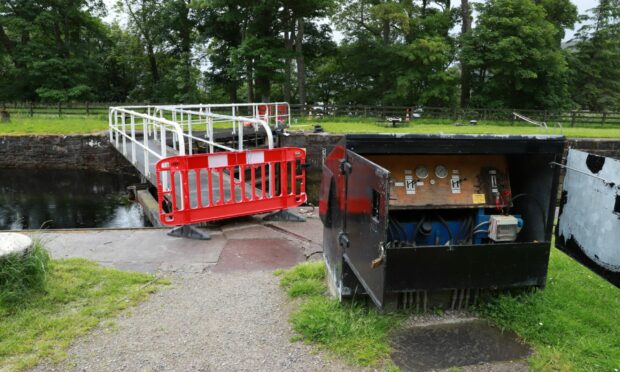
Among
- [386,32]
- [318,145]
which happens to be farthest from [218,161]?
[386,32]

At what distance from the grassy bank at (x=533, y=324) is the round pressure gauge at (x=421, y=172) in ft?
3.77

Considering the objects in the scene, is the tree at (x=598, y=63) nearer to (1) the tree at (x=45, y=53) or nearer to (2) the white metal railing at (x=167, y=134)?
(2) the white metal railing at (x=167, y=134)

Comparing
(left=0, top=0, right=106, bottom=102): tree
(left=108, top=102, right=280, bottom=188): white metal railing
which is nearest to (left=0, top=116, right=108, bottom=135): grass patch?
(left=108, top=102, right=280, bottom=188): white metal railing

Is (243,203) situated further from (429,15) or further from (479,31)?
(429,15)

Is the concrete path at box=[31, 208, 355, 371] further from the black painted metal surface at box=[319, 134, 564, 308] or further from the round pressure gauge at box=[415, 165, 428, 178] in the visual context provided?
the round pressure gauge at box=[415, 165, 428, 178]

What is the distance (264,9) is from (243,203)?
82.1ft

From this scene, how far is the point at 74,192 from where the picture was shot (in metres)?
15.0

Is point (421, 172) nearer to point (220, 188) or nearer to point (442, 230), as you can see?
point (442, 230)

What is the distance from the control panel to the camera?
3922 mm

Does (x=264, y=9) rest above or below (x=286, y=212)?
above

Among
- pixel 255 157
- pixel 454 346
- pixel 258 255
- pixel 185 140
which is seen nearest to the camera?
pixel 454 346

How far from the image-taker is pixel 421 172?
4.02 meters

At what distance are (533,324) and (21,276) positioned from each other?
4170mm

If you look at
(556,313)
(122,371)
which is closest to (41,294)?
(122,371)
